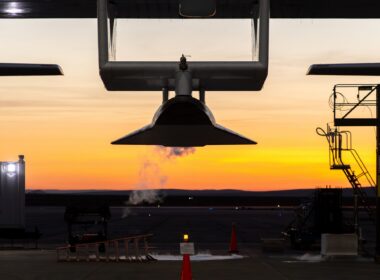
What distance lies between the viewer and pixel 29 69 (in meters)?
7.49

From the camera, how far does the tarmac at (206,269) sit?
20094 mm

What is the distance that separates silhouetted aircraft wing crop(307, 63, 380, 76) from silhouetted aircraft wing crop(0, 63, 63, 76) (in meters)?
2.48

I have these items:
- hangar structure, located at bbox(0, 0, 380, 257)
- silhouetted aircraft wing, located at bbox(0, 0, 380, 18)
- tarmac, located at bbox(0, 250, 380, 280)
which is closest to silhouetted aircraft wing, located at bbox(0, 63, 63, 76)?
hangar structure, located at bbox(0, 0, 380, 257)

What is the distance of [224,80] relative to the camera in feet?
19.4

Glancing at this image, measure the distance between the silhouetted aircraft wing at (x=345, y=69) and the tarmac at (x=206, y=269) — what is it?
12754 mm

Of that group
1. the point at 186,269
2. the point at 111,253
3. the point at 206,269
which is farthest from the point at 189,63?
the point at 111,253

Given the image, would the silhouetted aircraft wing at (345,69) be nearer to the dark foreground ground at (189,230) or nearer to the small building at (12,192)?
the dark foreground ground at (189,230)

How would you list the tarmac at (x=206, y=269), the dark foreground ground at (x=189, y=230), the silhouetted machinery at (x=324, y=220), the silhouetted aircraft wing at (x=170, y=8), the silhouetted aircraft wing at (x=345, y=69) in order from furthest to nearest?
the dark foreground ground at (x=189, y=230)
the silhouetted machinery at (x=324, y=220)
the tarmac at (x=206, y=269)
the silhouetted aircraft wing at (x=345, y=69)
the silhouetted aircraft wing at (x=170, y=8)

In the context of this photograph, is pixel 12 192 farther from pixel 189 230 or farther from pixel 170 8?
pixel 170 8

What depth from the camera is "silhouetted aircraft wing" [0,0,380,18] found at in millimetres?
6250

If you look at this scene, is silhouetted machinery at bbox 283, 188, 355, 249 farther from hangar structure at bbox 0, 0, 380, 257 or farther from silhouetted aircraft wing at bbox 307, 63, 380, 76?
hangar structure at bbox 0, 0, 380, 257

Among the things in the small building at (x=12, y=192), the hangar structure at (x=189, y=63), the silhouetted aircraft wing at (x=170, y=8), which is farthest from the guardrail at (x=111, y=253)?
the hangar structure at (x=189, y=63)

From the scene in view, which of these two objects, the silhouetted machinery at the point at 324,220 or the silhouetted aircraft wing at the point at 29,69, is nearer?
the silhouetted aircraft wing at the point at 29,69

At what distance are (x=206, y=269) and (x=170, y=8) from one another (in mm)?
16488
